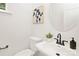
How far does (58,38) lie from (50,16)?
0.88 feet

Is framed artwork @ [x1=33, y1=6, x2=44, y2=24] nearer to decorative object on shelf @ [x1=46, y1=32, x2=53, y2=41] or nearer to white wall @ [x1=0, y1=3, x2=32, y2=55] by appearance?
white wall @ [x1=0, y1=3, x2=32, y2=55]

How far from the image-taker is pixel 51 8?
5.17ft

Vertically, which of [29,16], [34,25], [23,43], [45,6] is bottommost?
[23,43]

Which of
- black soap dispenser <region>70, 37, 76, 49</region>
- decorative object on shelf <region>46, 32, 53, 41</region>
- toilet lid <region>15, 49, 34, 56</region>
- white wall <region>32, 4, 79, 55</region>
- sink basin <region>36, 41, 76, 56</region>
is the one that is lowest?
toilet lid <region>15, 49, 34, 56</region>

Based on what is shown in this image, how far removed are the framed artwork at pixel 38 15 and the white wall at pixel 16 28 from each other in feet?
0.19

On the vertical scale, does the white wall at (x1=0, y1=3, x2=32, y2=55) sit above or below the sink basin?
above

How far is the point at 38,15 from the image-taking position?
61.3 inches

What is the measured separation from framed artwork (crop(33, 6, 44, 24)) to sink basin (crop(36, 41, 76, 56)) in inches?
10.0

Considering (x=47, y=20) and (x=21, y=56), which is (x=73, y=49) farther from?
(x=21, y=56)

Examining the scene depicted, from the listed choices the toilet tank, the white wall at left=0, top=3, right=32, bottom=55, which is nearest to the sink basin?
the toilet tank

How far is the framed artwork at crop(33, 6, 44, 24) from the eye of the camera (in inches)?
60.6

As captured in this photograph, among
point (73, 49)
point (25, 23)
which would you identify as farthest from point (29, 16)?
point (73, 49)

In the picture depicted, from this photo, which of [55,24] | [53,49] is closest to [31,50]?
[53,49]

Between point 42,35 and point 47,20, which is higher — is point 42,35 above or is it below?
below
